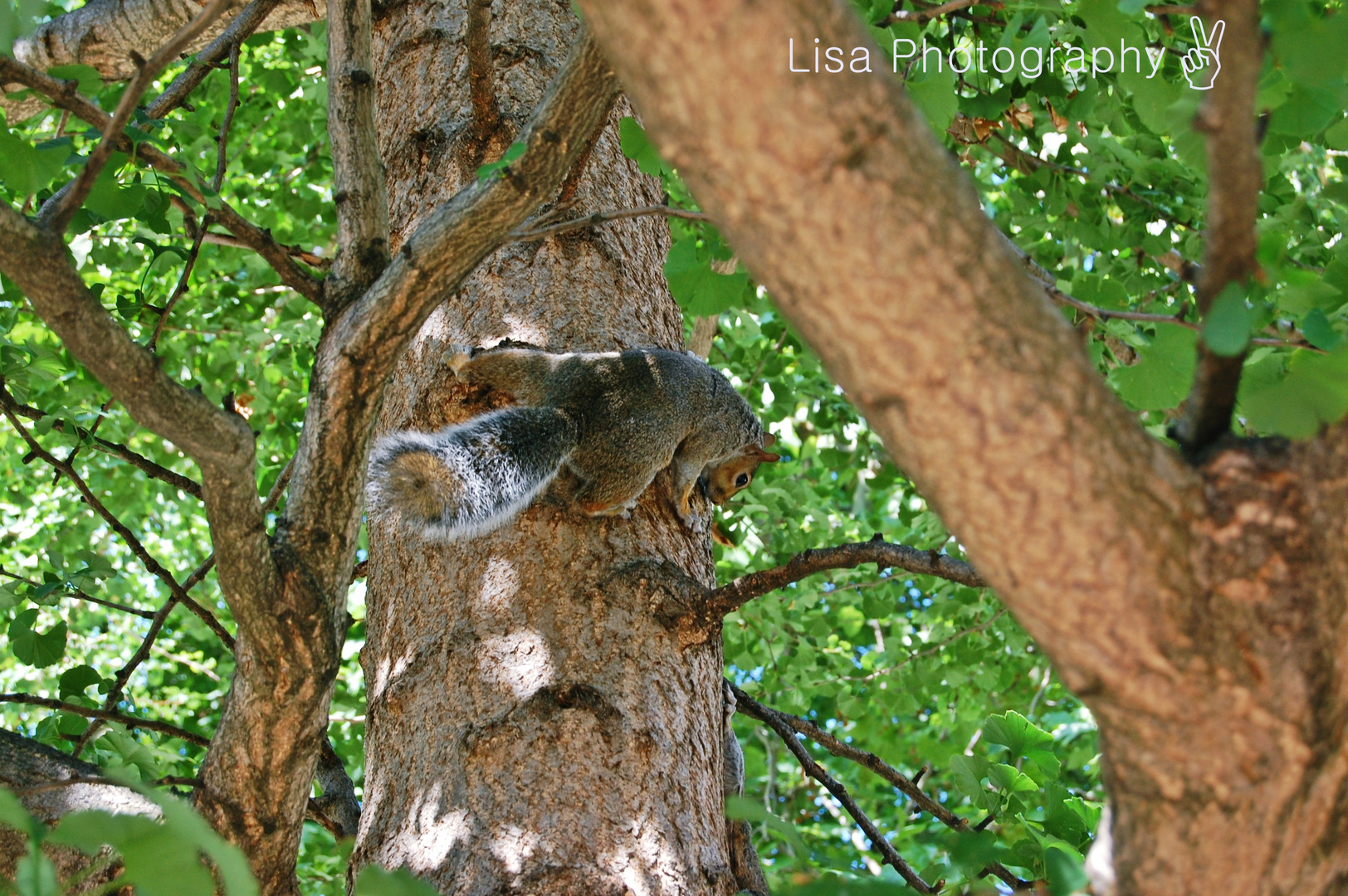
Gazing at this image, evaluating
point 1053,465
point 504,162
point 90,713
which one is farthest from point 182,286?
point 1053,465

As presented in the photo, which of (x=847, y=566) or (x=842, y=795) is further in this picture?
(x=842, y=795)

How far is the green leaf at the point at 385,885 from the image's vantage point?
2.55 ft

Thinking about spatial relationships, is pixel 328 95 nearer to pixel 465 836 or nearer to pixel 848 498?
pixel 465 836

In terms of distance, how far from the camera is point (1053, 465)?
2.44 ft

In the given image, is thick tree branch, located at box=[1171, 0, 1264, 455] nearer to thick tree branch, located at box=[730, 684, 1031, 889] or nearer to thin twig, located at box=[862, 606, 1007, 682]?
thick tree branch, located at box=[730, 684, 1031, 889]

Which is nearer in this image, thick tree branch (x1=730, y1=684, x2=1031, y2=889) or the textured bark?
the textured bark

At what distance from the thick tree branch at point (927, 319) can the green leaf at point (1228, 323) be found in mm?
82

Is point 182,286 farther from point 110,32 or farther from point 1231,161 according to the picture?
point 110,32

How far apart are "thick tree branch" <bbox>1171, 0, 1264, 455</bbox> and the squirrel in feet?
3.71

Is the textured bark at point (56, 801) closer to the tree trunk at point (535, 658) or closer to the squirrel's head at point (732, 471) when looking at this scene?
the tree trunk at point (535, 658)

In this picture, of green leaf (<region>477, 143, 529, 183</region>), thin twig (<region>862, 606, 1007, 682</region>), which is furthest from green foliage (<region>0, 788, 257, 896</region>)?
thin twig (<region>862, 606, 1007, 682</region>)

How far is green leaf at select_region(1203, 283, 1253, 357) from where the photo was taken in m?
0.71

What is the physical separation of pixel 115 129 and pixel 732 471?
1901 millimetres

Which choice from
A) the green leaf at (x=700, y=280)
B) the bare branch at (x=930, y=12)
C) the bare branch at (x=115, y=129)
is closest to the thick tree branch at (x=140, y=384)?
the bare branch at (x=115, y=129)
